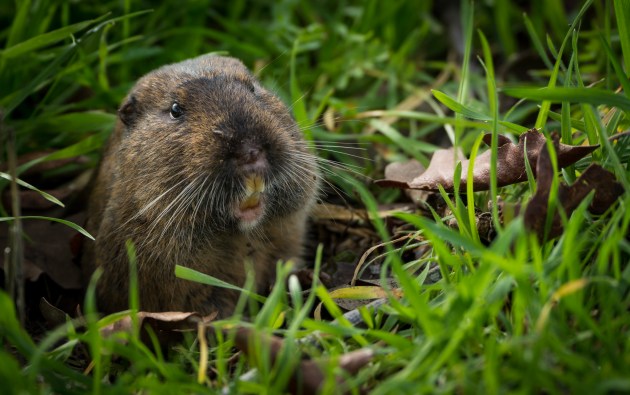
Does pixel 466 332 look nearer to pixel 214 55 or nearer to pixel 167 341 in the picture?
pixel 167 341

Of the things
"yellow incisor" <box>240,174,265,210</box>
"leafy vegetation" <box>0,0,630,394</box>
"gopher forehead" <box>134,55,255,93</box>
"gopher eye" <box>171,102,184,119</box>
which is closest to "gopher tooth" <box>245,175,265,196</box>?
"yellow incisor" <box>240,174,265,210</box>

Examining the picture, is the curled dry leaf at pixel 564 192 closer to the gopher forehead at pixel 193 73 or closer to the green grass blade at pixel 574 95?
the green grass blade at pixel 574 95

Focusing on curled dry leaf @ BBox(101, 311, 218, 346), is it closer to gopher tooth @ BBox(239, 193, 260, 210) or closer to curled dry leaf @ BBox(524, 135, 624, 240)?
gopher tooth @ BBox(239, 193, 260, 210)

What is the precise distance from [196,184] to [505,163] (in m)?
1.33

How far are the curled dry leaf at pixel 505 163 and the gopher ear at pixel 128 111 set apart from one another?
1.41 metres

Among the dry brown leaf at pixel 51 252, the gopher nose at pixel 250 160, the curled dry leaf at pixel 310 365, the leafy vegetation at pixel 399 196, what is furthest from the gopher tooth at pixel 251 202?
the dry brown leaf at pixel 51 252

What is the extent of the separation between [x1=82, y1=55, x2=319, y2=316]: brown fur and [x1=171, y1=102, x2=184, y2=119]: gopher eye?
0.8 inches

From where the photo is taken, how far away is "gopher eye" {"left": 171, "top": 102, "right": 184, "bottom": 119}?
3.48m

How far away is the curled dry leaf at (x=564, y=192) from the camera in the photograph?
2645 mm

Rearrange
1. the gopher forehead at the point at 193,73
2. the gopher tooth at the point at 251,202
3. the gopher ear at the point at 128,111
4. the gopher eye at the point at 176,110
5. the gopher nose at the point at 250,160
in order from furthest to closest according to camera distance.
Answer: the gopher ear at the point at 128,111
the gopher forehead at the point at 193,73
the gopher eye at the point at 176,110
the gopher tooth at the point at 251,202
the gopher nose at the point at 250,160

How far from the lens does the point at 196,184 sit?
10.6ft

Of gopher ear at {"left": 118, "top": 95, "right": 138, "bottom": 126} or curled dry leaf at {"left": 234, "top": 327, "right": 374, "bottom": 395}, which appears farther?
gopher ear at {"left": 118, "top": 95, "right": 138, "bottom": 126}

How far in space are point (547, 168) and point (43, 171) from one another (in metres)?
2.97

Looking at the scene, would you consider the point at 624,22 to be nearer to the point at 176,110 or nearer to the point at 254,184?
the point at 254,184
